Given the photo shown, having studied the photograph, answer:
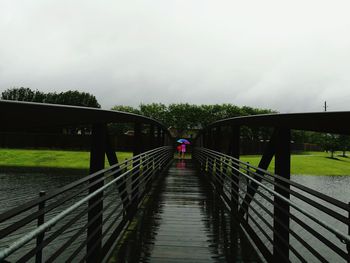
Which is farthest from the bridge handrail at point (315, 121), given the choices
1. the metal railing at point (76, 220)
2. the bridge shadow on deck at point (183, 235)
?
the metal railing at point (76, 220)

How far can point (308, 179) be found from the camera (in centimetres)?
2503

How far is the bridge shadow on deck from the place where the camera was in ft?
14.1

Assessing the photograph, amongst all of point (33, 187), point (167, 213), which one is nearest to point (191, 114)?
point (33, 187)

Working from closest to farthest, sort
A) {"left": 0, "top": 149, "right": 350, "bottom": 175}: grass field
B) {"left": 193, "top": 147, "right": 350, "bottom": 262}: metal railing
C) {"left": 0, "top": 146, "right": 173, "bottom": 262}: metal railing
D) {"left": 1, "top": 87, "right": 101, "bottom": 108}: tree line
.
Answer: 1. {"left": 0, "top": 146, "right": 173, "bottom": 262}: metal railing
2. {"left": 193, "top": 147, "right": 350, "bottom": 262}: metal railing
3. {"left": 0, "top": 149, "right": 350, "bottom": 175}: grass field
4. {"left": 1, "top": 87, "right": 101, "bottom": 108}: tree line

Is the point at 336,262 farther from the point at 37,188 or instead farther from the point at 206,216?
the point at 37,188

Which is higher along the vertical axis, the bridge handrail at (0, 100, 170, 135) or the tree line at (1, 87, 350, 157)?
the tree line at (1, 87, 350, 157)

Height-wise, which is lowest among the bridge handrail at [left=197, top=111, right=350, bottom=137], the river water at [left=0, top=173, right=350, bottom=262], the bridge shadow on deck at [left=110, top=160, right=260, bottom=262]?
the river water at [left=0, top=173, right=350, bottom=262]

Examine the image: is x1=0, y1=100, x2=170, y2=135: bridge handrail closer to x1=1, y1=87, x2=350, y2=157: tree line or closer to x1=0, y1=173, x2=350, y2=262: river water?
x1=0, y1=173, x2=350, y2=262: river water

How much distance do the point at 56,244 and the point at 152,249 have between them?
439 centimetres

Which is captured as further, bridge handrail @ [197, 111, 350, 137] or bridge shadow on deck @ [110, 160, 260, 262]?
bridge shadow on deck @ [110, 160, 260, 262]

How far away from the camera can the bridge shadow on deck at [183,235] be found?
14.1ft

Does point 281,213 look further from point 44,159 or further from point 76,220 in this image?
point 44,159

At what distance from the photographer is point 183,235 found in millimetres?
5234

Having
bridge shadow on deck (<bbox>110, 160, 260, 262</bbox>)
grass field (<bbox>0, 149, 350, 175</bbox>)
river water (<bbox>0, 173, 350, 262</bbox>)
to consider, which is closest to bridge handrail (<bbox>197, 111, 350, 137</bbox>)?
bridge shadow on deck (<bbox>110, 160, 260, 262</bbox>)
